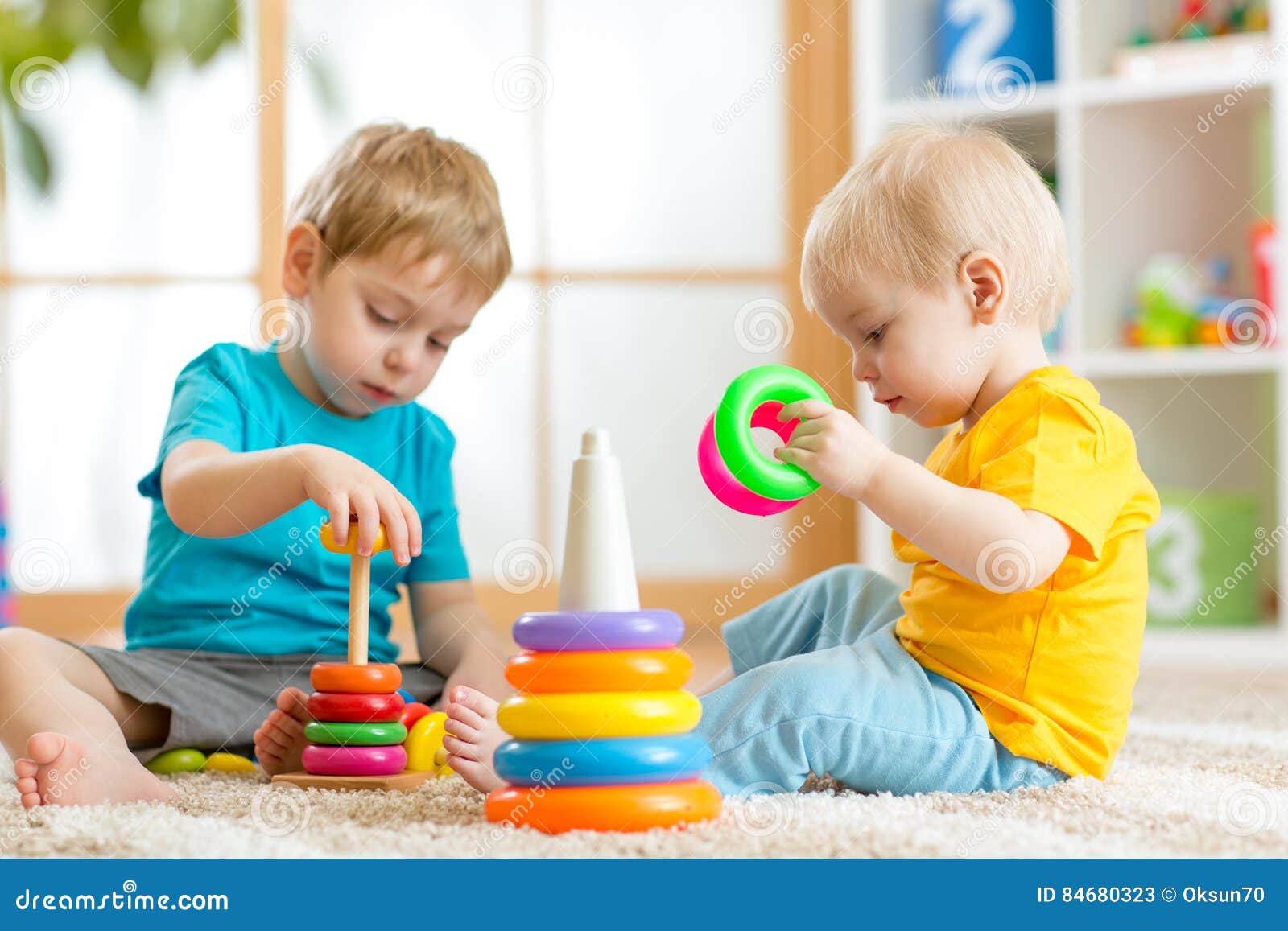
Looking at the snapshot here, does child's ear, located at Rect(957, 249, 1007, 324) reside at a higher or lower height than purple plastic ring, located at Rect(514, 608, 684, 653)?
higher

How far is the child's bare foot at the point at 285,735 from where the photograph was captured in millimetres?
1033

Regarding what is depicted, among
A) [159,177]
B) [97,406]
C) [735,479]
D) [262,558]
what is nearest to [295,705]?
[262,558]

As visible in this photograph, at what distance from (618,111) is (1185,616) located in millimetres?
1483

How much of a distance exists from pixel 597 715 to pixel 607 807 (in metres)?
0.05

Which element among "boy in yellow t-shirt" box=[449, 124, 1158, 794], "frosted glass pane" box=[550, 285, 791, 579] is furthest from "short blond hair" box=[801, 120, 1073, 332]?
"frosted glass pane" box=[550, 285, 791, 579]

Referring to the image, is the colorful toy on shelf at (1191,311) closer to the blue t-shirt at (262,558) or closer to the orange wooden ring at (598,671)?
the blue t-shirt at (262,558)

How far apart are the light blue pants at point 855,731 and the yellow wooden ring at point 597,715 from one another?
14 cm

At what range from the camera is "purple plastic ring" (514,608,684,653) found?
781mm

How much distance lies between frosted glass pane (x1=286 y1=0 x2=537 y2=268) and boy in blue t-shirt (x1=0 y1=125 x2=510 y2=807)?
1.36m

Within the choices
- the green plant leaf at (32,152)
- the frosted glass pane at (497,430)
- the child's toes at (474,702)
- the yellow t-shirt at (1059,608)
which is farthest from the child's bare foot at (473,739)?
the green plant leaf at (32,152)

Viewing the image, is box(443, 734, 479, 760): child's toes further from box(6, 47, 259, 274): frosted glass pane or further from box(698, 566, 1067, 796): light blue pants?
box(6, 47, 259, 274): frosted glass pane

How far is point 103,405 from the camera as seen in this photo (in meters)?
2.73

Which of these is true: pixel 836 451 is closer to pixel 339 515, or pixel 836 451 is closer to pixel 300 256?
pixel 339 515
